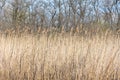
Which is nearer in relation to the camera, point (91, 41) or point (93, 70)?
point (93, 70)

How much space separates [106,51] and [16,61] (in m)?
1.46

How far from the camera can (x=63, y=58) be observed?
408 cm

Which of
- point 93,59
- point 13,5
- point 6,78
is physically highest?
point 13,5

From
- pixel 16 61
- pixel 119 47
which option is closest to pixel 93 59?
pixel 119 47

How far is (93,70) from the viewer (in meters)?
3.79

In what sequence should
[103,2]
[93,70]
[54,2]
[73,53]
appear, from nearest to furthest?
[93,70] → [73,53] → [103,2] → [54,2]

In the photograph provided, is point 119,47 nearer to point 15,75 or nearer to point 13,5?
point 15,75

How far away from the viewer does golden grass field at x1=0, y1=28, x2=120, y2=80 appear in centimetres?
381

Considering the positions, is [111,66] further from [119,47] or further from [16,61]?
A: [16,61]

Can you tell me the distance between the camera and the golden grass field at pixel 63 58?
150 inches

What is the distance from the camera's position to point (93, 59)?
3.91 m

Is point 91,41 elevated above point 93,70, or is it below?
above

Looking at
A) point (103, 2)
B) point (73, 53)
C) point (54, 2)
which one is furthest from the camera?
point (54, 2)

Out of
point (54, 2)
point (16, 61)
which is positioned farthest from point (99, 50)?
point (54, 2)
